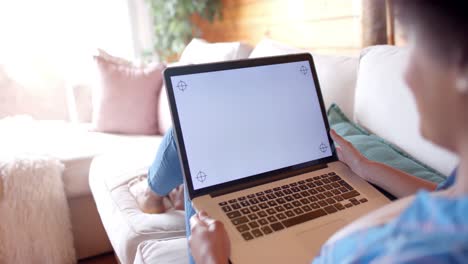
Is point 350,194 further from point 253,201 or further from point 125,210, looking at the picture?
point 125,210

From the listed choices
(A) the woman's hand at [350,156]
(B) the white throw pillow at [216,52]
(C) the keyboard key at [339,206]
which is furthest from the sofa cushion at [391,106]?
(B) the white throw pillow at [216,52]

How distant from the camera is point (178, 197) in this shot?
1.36 m

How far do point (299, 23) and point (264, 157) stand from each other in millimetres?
1614

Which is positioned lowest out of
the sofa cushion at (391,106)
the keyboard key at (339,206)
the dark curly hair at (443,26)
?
the keyboard key at (339,206)

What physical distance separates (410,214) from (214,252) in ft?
1.15

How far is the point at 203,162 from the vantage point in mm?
825

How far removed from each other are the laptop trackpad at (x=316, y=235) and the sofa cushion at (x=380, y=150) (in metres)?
0.25

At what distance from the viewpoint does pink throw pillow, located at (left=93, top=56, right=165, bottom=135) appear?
2.10 meters

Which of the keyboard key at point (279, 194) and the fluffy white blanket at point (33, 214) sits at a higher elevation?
the keyboard key at point (279, 194)

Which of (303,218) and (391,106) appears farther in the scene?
(391,106)

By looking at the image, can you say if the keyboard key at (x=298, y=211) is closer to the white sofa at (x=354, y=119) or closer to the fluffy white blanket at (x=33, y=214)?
the white sofa at (x=354, y=119)

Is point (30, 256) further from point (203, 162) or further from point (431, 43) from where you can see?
point (431, 43)

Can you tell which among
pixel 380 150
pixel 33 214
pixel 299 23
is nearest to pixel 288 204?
pixel 380 150

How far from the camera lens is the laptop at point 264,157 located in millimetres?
740
